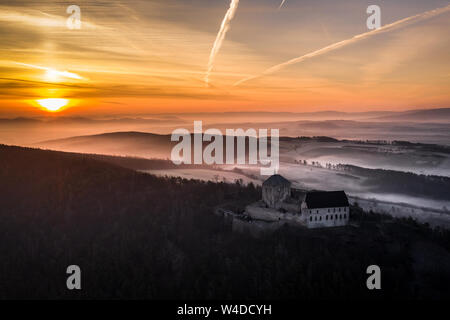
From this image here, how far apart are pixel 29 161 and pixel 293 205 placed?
99069mm

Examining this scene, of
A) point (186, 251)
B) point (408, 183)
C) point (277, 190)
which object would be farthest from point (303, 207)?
point (408, 183)

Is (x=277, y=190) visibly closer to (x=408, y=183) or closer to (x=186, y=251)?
(x=186, y=251)

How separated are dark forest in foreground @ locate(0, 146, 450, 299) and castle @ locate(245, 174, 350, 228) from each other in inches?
87.4

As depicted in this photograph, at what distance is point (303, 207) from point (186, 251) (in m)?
25.5

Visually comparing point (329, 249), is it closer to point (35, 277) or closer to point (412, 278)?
point (412, 278)

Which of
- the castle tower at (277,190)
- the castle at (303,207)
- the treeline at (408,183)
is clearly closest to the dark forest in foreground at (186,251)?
the castle at (303,207)

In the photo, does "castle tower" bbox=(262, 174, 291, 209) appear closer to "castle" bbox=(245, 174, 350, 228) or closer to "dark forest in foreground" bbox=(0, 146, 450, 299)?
"castle" bbox=(245, 174, 350, 228)

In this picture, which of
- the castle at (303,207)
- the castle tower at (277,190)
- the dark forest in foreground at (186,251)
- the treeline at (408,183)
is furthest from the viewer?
the treeline at (408,183)

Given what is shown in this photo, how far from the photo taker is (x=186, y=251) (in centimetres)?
9031

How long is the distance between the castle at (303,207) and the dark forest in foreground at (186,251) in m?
2.22

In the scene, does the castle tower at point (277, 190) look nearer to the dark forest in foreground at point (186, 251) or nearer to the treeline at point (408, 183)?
the dark forest in foreground at point (186, 251)

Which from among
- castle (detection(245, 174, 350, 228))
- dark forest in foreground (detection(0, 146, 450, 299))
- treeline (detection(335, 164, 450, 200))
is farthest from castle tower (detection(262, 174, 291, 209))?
treeline (detection(335, 164, 450, 200))

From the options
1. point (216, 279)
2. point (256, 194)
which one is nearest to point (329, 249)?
point (216, 279)

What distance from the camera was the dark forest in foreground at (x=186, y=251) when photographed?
241ft
